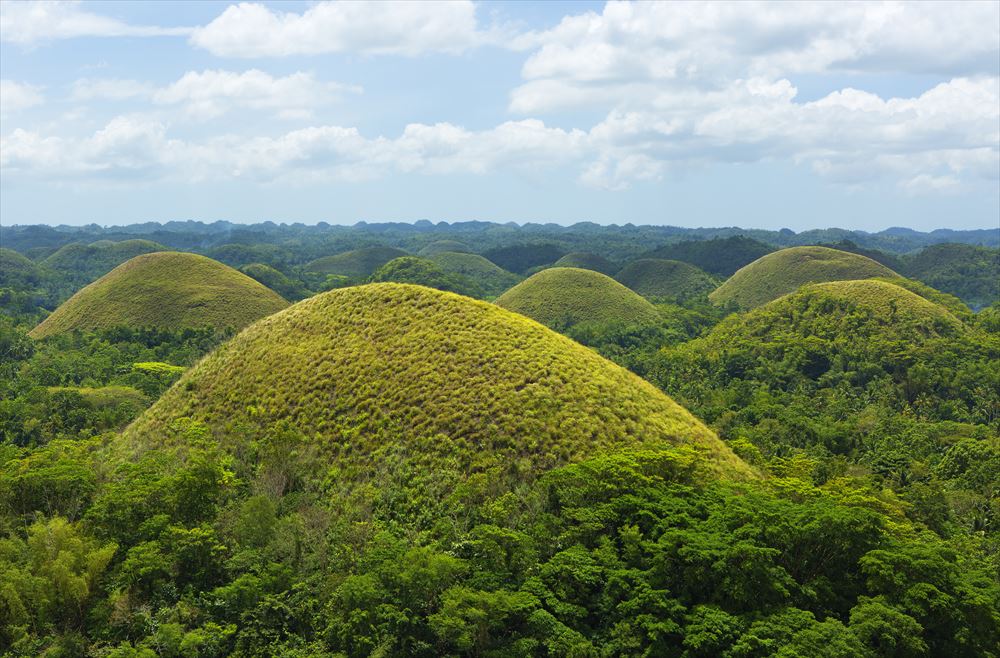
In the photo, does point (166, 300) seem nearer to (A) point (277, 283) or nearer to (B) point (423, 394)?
(A) point (277, 283)

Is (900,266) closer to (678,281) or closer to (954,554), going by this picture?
(678,281)

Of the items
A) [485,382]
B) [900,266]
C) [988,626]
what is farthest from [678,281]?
[988,626]

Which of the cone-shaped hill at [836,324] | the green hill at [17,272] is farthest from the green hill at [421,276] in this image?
the green hill at [17,272]

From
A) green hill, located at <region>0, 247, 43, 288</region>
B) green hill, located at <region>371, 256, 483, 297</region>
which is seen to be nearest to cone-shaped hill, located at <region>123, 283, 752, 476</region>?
green hill, located at <region>371, 256, 483, 297</region>

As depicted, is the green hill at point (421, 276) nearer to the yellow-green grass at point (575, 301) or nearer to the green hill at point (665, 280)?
the yellow-green grass at point (575, 301)

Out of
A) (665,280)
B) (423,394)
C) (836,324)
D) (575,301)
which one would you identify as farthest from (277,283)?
(423,394)
